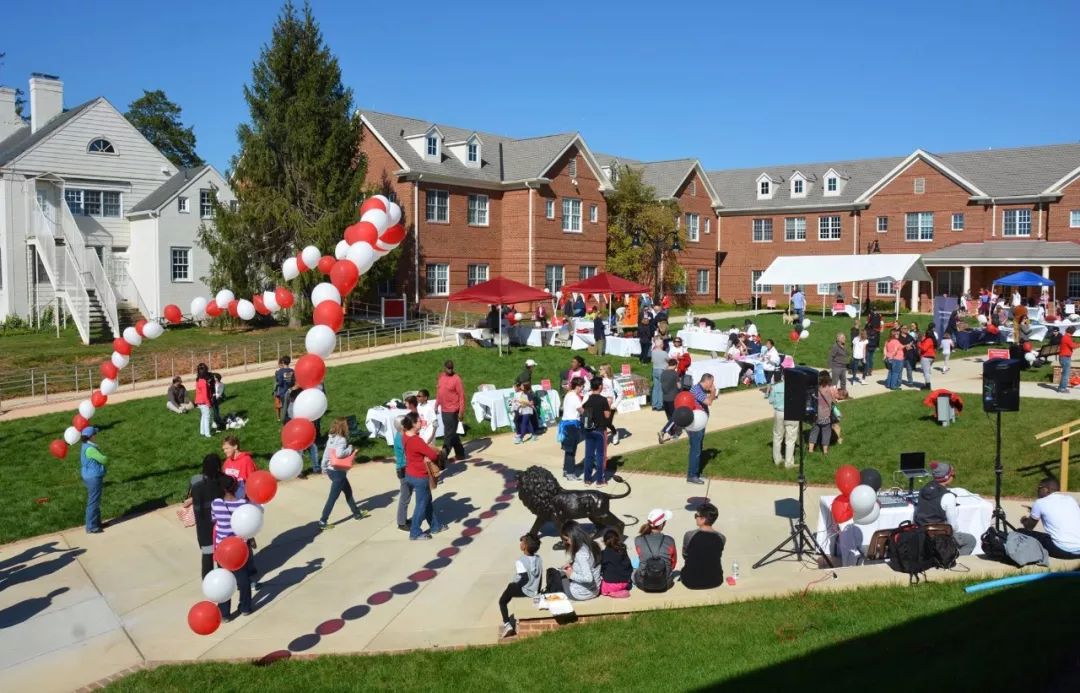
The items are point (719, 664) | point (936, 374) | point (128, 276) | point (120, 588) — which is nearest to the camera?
point (719, 664)

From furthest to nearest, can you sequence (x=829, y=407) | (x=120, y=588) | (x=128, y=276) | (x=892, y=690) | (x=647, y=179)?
1. (x=647, y=179)
2. (x=128, y=276)
3. (x=829, y=407)
4. (x=120, y=588)
5. (x=892, y=690)

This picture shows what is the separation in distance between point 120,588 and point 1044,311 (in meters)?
33.3

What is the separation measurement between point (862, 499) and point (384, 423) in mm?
11104

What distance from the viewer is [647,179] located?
52.0m

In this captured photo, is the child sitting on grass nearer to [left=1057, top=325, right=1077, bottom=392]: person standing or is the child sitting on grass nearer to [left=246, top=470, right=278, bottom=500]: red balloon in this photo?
[left=246, top=470, right=278, bottom=500]: red balloon

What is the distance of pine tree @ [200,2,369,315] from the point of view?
33.3 meters

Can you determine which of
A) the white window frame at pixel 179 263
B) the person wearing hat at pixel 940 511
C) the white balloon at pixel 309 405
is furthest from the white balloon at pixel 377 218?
the white window frame at pixel 179 263

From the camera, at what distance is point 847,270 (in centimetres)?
3638

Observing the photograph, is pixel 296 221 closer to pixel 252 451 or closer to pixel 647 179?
pixel 252 451

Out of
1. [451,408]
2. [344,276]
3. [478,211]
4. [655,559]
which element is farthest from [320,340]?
[478,211]

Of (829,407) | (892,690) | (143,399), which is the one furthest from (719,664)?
(143,399)

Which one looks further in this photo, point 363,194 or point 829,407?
point 363,194

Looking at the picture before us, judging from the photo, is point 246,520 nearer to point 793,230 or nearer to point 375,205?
point 375,205

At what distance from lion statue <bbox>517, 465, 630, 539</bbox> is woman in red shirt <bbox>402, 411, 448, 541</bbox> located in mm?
1297
